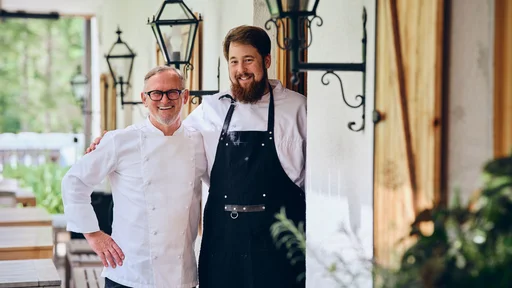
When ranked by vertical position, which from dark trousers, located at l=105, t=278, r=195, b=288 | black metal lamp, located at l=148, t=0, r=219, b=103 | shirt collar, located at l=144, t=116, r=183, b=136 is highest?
black metal lamp, located at l=148, t=0, r=219, b=103

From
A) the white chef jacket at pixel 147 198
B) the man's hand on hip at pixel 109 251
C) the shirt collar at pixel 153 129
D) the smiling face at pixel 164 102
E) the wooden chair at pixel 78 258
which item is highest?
the smiling face at pixel 164 102

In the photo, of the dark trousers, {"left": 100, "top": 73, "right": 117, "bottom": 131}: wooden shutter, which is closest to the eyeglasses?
the dark trousers

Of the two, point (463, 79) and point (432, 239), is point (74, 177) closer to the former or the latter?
point (463, 79)

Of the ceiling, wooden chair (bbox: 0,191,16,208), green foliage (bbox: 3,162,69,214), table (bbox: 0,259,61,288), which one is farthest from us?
the ceiling

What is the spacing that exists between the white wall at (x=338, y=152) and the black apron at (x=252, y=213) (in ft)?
0.74

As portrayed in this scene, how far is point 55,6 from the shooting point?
1215 cm

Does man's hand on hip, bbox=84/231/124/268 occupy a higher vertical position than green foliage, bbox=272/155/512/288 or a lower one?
lower

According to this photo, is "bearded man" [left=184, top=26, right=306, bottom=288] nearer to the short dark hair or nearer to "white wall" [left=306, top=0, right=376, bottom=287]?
the short dark hair

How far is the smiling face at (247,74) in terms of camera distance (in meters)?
3.19

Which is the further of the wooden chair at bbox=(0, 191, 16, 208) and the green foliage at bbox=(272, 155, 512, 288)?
the wooden chair at bbox=(0, 191, 16, 208)

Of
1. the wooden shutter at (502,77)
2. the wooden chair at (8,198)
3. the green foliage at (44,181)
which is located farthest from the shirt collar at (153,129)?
the green foliage at (44,181)

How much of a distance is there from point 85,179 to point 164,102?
17.3 inches

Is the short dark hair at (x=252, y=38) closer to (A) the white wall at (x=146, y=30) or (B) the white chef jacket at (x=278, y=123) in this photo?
(B) the white chef jacket at (x=278, y=123)

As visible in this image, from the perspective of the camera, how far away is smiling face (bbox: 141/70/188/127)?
10.6 ft
